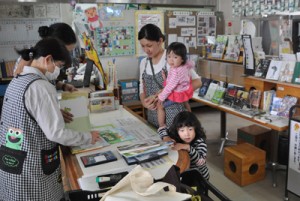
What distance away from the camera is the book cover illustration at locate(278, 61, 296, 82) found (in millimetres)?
2911

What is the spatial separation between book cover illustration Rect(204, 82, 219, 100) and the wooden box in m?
0.57

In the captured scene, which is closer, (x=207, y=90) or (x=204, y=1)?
(x=207, y=90)

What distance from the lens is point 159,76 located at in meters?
2.18

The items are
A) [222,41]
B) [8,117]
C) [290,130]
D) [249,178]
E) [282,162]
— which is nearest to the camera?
[8,117]

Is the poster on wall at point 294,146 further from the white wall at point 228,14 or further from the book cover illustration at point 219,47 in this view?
the white wall at point 228,14

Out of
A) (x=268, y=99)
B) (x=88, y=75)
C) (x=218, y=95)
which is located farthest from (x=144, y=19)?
(x=268, y=99)

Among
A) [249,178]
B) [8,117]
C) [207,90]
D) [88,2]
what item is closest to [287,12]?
[207,90]

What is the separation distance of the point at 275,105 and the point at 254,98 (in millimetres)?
277

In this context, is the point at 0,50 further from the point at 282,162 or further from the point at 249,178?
the point at 282,162

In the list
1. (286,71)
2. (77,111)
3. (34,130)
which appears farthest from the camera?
(286,71)

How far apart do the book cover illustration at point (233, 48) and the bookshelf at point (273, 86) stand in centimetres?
64

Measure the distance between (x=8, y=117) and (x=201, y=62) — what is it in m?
3.58

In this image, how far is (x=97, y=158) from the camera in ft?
5.11

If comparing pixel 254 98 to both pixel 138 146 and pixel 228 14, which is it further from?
pixel 228 14
